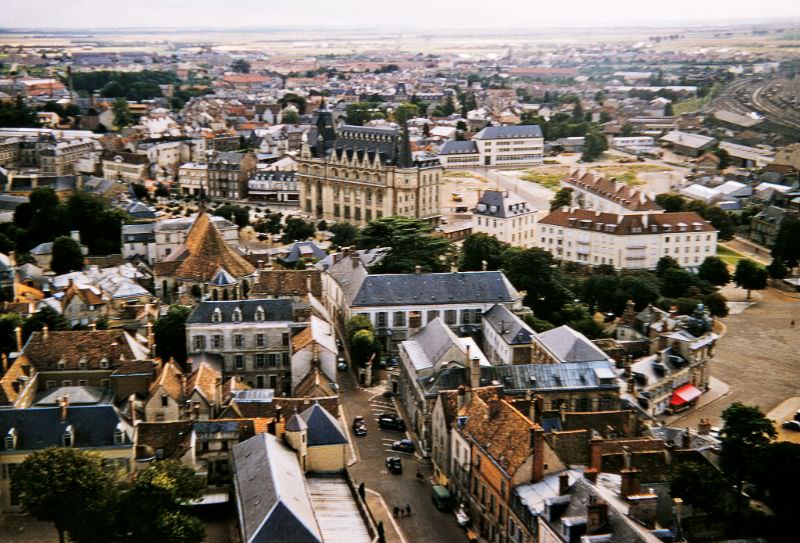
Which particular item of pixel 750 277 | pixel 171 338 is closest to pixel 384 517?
pixel 171 338

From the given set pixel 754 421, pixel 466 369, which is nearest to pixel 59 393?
pixel 466 369

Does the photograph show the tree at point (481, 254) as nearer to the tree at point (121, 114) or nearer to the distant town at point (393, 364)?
the distant town at point (393, 364)

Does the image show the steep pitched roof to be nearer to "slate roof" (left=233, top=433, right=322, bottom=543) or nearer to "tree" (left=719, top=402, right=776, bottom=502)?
"slate roof" (left=233, top=433, right=322, bottom=543)

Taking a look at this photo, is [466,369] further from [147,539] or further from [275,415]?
[147,539]

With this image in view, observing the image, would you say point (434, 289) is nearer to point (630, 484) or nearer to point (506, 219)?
point (630, 484)

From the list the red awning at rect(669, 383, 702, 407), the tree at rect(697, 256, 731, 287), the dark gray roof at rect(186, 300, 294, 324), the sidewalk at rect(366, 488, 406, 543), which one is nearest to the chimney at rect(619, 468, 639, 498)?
the sidewalk at rect(366, 488, 406, 543)

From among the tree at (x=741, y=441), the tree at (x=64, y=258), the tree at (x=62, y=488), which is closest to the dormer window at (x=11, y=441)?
the tree at (x=62, y=488)
